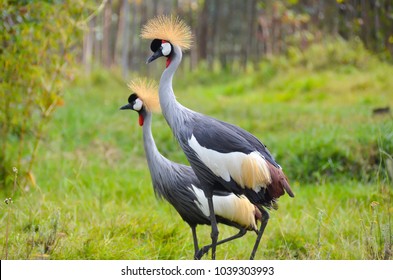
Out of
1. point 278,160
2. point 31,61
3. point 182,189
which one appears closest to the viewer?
point 182,189

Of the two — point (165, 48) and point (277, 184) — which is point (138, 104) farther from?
point (277, 184)

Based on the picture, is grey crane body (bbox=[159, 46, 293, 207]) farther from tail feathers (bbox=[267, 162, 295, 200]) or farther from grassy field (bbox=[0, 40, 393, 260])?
grassy field (bbox=[0, 40, 393, 260])

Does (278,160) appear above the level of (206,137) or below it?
below

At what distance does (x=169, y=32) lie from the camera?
10.7 feet

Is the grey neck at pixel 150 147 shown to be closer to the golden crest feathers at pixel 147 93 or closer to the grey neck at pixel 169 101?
the golden crest feathers at pixel 147 93

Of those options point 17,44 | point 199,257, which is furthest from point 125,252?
point 17,44

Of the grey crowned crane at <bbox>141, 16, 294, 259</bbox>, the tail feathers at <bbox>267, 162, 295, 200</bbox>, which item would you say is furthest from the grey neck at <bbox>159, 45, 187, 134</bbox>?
the tail feathers at <bbox>267, 162, 295, 200</bbox>

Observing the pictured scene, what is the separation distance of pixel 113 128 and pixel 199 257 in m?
5.04

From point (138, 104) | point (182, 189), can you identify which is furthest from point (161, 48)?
point (182, 189)

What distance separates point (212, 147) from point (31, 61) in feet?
8.76

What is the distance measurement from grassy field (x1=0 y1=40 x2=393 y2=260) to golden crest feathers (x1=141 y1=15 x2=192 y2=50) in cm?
118

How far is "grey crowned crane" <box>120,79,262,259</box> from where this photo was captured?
11.6 feet

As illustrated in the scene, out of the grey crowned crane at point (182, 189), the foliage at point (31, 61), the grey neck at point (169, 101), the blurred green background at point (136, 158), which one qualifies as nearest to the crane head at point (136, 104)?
the grey crowned crane at point (182, 189)

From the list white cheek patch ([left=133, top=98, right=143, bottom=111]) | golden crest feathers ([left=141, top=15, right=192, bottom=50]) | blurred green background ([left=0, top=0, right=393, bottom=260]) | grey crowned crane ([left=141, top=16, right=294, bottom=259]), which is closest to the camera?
grey crowned crane ([left=141, top=16, right=294, bottom=259])
